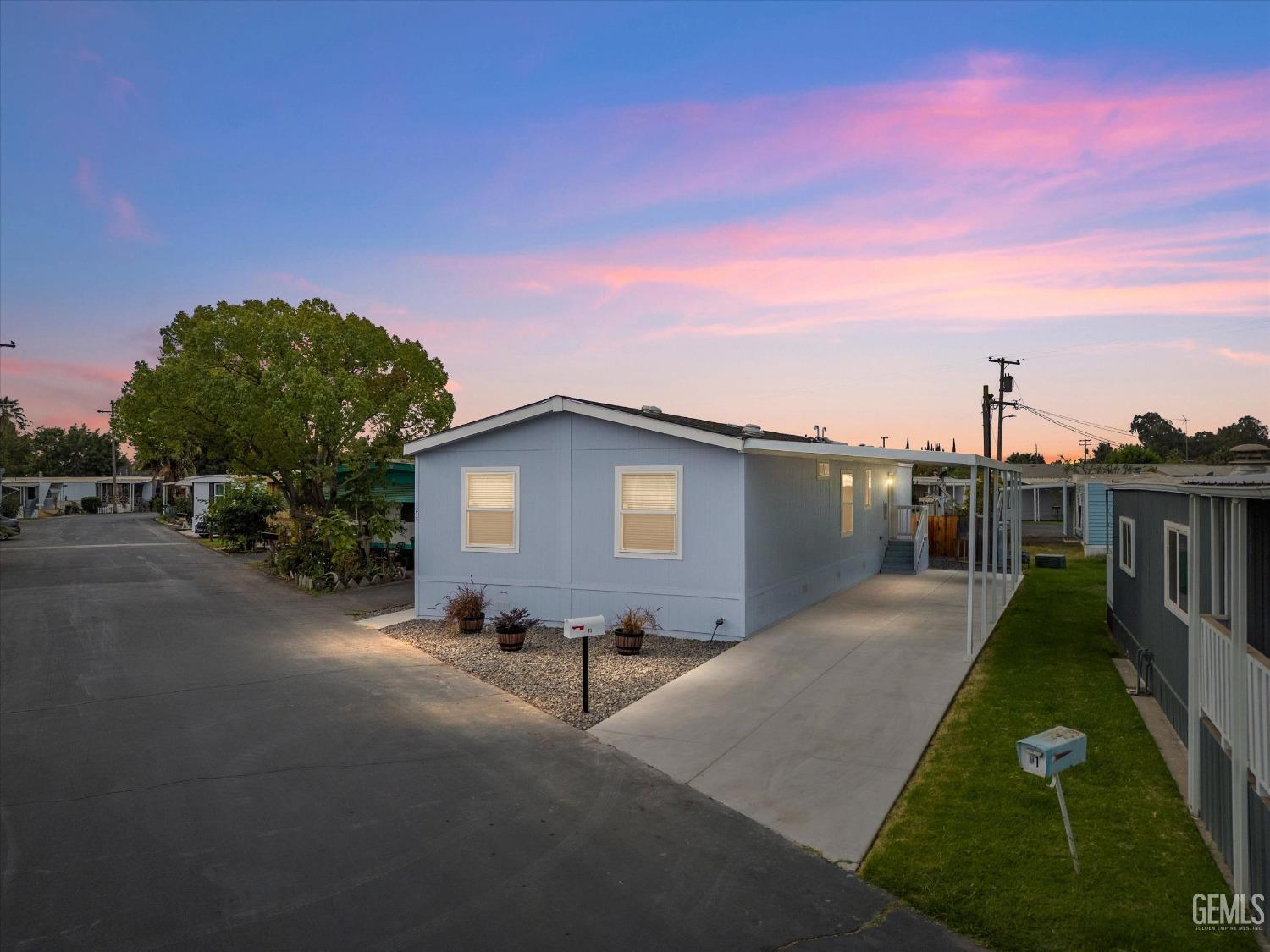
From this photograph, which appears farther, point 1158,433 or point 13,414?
point 13,414

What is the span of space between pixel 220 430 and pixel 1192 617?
19.7 meters

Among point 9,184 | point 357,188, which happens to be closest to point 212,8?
point 357,188

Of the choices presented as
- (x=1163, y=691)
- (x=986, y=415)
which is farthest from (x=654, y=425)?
(x=986, y=415)

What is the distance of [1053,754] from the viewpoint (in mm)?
4094

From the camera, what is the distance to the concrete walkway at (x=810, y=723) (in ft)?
17.5

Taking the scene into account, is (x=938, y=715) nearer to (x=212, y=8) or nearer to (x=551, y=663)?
(x=551, y=663)

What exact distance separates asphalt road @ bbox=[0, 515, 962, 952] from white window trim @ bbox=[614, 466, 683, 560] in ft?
10.8

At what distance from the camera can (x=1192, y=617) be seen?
5430 mm

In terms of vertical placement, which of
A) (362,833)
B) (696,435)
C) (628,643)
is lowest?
(362,833)

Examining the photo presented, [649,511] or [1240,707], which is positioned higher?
[649,511]

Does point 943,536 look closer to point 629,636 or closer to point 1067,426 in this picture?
point 629,636

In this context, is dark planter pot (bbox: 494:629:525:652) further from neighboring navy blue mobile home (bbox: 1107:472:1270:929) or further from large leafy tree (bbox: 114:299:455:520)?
large leafy tree (bbox: 114:299:455:520)

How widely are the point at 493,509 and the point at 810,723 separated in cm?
710

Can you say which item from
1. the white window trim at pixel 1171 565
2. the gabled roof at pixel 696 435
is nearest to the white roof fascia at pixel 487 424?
the gabled roof at pixel 696 435
